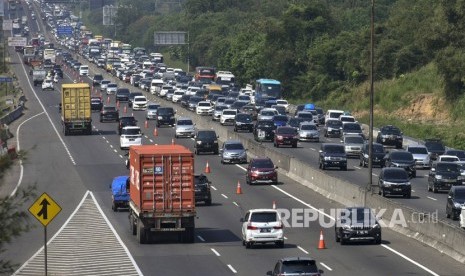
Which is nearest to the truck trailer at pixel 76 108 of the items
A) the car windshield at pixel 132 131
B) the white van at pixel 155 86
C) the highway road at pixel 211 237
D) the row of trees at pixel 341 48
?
the car windshield at pixel 132 131

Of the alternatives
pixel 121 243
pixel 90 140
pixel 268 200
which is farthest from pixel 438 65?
pixel 121 243

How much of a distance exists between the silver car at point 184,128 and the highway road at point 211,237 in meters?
9.45

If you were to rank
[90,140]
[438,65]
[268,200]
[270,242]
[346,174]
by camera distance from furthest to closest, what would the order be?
[438,65]
[90,140]
[346,174]
[268,200]
[270,242]

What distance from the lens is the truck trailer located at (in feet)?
312

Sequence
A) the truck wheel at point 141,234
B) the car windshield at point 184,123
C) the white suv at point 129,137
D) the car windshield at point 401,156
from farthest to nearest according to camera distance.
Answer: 1. the car windshield at point 184,123
2. the white suv at point 129,137
3. the car windshield at point 401,156
4. the truck wheel at point 141,234

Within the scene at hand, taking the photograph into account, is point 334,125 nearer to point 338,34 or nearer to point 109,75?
point 338,34

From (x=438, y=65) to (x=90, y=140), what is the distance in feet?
95.6

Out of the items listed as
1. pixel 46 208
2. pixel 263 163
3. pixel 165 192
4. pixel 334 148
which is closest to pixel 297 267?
pixel 46 208

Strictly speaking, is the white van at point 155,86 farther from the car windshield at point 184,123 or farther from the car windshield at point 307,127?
the car windshield at point 307,127

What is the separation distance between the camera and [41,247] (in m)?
46.7

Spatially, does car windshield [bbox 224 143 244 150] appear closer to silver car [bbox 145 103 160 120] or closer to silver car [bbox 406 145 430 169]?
silver car [bbox 406 145 430 169]

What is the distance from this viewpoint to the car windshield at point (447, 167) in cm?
6106

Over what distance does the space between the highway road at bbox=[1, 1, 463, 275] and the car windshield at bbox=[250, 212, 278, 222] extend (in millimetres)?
991

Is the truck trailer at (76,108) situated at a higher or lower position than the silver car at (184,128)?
higher
